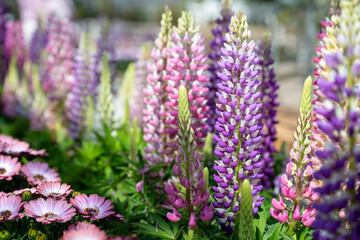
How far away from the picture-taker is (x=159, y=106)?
2893 mm

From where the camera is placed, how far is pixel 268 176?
302 cm

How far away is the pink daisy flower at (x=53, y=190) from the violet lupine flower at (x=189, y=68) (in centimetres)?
86

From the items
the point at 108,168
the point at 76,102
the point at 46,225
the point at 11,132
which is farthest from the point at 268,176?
the point at 11,132

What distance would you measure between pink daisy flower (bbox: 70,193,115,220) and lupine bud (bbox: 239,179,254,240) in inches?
26.8

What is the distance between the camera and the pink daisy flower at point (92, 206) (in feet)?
6.55

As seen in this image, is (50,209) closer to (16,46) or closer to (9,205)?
(9,205)

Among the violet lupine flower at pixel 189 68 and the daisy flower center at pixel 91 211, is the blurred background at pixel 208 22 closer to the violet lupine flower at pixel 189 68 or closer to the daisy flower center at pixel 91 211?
the violet lupine flower at pixel 189 68

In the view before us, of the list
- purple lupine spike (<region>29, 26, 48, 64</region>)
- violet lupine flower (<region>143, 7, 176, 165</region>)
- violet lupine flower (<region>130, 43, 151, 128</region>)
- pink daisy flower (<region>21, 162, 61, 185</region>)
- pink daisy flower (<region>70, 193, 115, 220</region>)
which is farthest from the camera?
purple lupine spike (<region>29, 26, 48, 64</region>)

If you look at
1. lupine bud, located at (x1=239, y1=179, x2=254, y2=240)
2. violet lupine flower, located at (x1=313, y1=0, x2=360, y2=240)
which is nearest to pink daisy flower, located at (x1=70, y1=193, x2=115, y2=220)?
lupine bud, located at (x1=239, y1=179, x2=254, y2=240)

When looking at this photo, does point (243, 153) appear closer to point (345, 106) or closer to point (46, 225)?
point (345, 106)

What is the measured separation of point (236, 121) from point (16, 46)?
6.18 meters

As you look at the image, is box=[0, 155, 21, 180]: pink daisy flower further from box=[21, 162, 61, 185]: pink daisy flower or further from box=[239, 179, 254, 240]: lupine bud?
box=[239, 179, 254, 240]: lupine bud

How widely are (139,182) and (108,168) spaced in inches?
27.5

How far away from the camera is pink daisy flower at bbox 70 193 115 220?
200 centimetres
